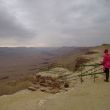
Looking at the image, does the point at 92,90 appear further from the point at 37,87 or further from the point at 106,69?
the point at 37,87

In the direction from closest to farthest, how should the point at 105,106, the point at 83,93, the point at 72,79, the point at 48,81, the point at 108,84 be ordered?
the point at 105,106, the point at 83,93, the point at 108,84, the point at 72,79, the point at 48,81

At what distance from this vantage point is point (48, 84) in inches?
877

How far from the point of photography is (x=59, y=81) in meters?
21.2

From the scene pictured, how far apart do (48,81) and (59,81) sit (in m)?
1.46

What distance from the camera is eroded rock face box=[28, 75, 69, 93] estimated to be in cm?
2065

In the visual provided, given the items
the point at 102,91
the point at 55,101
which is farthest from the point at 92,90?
the point at 55,101

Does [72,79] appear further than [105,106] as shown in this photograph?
Yes

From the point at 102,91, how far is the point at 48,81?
10.6 metres

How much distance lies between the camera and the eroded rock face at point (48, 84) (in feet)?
67.7

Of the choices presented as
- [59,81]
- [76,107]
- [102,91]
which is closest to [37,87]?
[59,81]

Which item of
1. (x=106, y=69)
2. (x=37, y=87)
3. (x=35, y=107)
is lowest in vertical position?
(x=37, y=87)

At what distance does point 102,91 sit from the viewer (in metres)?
12.2

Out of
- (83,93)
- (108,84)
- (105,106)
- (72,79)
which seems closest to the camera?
(105,106)

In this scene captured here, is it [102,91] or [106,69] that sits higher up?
[106,69]
